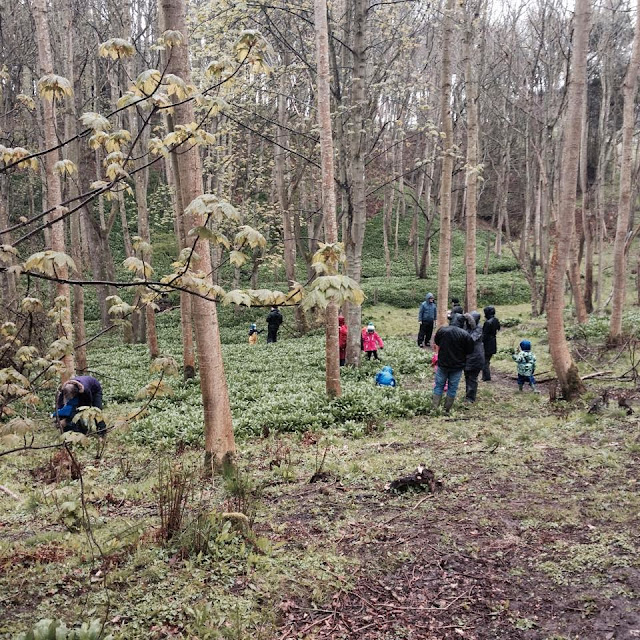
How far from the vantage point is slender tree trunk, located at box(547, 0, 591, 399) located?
9250 millimetres

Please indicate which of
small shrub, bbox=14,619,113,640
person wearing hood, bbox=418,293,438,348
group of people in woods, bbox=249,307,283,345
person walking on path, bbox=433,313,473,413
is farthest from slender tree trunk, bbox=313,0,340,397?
group of people in woods, bbox=249,307,283,345

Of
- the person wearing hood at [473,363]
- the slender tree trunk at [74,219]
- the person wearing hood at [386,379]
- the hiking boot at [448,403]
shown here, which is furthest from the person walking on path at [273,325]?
the hiking boot at [448,403]

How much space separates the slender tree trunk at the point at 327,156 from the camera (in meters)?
11.1

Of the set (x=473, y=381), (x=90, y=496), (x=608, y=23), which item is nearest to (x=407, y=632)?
(x=90, y=496)

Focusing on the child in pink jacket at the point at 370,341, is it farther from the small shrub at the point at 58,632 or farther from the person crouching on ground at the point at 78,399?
the small shrub at the point at 58,632

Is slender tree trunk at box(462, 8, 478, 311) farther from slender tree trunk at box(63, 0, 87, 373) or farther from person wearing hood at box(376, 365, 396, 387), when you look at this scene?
slender tree trunk at box(63, 0, 87, 373)

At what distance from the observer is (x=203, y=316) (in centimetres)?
683

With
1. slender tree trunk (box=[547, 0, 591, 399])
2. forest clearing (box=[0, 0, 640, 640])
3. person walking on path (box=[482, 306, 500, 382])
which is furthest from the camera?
person walking on path (box=[482, 306, 500, 382])

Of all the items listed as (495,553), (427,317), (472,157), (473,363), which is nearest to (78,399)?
(495,553)

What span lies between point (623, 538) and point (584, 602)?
1.08 metres

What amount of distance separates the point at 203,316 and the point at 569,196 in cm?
690

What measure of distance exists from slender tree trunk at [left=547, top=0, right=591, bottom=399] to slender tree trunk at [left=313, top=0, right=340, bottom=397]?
4.26 meters

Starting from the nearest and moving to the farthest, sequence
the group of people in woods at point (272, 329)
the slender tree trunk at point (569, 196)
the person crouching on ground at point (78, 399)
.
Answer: the person crouching on ground at point (78, 399), the slender tree trunk at point (569, 196), the group of people in woods at point (272, 329)

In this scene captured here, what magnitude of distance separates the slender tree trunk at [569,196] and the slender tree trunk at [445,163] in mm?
4246
